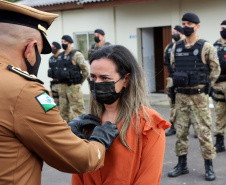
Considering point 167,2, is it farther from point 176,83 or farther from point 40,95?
point 40,95

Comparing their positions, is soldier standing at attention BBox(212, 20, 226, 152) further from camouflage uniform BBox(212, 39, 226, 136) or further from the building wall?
A: the building wall

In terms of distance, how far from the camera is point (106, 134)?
80.3 inches

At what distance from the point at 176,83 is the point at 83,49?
9452 millimetres

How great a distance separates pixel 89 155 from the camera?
1.79 metres

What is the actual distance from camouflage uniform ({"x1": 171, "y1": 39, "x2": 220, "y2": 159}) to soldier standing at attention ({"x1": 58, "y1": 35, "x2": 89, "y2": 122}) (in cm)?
347

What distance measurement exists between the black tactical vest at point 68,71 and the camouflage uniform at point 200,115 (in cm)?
346

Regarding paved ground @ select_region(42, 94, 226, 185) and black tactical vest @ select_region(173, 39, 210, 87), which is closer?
paved ground @ select_region(42, 94, 226, 185)

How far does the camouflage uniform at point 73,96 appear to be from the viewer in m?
8.19

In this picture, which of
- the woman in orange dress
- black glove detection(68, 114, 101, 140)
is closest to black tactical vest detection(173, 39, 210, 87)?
the woman in orange dress

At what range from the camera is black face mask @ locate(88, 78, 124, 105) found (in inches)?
90.1

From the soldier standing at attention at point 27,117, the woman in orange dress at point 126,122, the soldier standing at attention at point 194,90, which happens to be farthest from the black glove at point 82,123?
the soldier standing at attention at point 194,90

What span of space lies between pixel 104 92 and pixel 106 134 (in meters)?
0.35

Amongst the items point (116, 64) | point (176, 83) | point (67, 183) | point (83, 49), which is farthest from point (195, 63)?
point (83, 49)

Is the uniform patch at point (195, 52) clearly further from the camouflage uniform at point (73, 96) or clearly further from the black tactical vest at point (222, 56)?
the camouflage uniform at point (73, 96)
